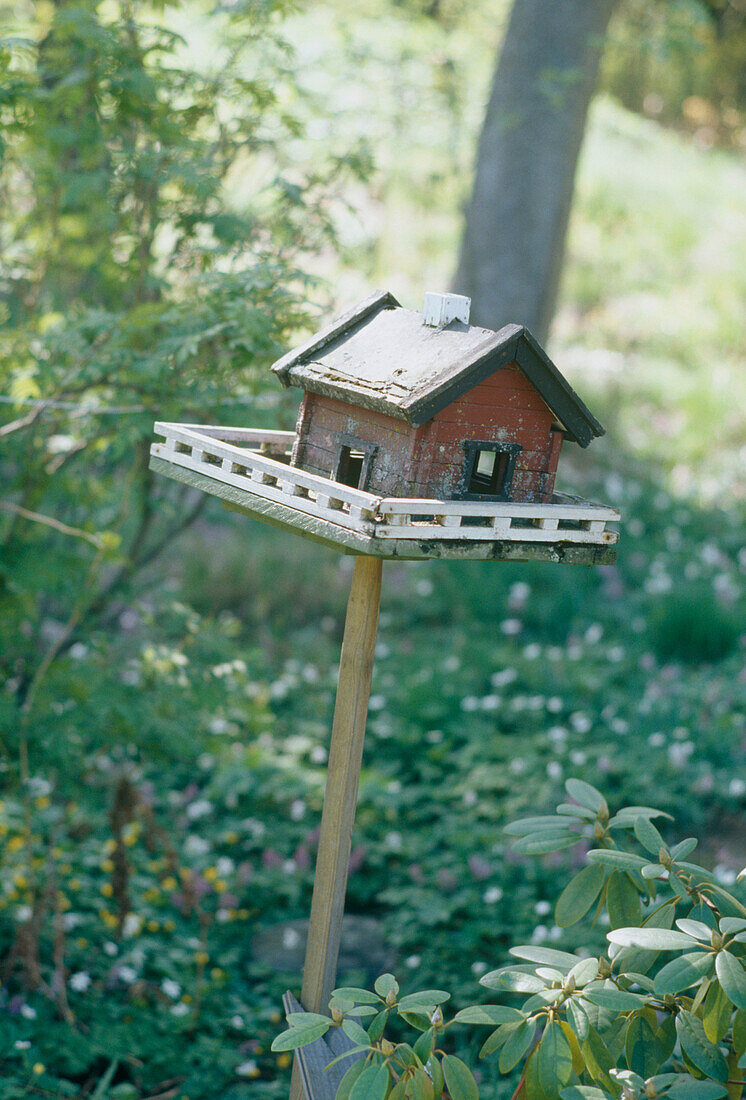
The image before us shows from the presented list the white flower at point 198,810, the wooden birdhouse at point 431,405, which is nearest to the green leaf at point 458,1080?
the wooden birdhouse at point 431,405

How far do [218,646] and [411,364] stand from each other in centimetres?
172

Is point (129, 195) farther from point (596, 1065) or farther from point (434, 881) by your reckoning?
point (596, 1065)

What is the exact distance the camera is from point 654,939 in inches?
65.2

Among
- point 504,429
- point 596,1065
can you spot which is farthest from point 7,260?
point 596,1065

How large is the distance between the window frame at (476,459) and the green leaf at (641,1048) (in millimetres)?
1064

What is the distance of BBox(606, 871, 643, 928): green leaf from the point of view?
2.03 meters

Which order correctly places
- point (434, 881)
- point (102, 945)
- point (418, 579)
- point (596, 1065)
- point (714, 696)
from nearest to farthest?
point (596, 1065)
point (102, 945)
point (434, 881)
point (714, 696)
point (418, 579)

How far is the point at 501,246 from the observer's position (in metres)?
6.56

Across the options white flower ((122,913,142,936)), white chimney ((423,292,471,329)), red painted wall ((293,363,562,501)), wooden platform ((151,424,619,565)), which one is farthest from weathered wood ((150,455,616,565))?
white flower ((122,913,142,936))

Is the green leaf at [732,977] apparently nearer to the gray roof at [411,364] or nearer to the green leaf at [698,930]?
the green leaf at [698,930]

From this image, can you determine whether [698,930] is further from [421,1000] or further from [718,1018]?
[421,1000]

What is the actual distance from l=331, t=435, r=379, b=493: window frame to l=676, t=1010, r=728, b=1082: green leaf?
1156mm

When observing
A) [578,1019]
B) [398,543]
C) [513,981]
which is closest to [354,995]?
[513,981]

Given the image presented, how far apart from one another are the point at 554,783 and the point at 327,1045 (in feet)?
6.76
